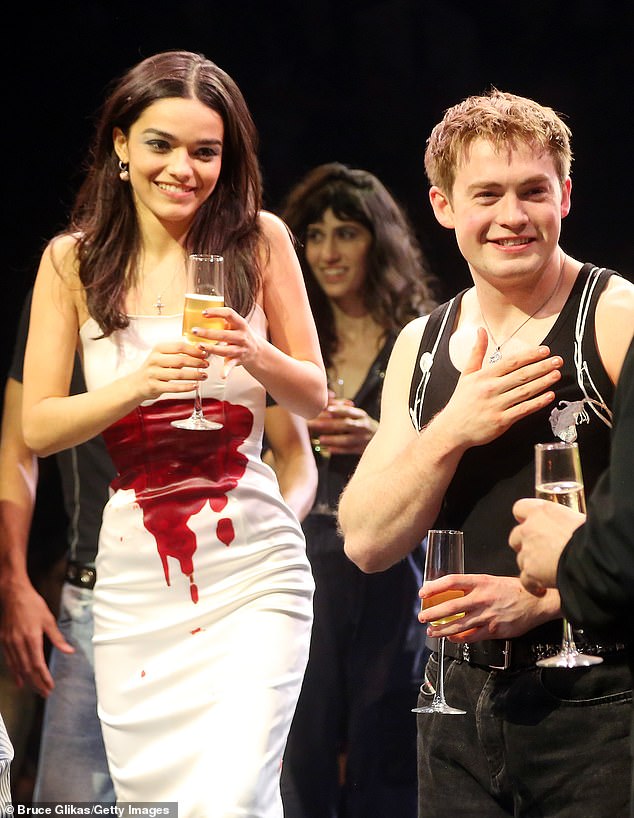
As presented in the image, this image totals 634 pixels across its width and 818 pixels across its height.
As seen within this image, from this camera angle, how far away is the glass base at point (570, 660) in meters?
2.12

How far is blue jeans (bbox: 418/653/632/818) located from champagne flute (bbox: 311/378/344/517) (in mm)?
1815

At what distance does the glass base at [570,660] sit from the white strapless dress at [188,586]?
92 cm

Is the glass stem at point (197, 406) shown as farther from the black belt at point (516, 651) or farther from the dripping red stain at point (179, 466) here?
the black belt at point (516, 651)

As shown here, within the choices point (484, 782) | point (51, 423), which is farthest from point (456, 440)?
point (51, 423)

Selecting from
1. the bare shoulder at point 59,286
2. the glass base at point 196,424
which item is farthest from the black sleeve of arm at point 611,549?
the bare shoulder at point 59,286

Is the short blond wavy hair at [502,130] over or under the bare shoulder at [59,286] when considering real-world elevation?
over

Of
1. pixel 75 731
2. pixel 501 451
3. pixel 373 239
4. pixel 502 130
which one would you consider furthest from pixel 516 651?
pixel 373 239

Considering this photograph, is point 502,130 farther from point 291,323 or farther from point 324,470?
point 324,470

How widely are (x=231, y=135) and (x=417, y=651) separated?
5.75ft

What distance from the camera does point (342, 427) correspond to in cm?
409

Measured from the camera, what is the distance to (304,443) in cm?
367

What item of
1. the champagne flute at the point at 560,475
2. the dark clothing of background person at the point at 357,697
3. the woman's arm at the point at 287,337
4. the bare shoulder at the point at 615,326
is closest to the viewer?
the champagne flute at the point at 560,475

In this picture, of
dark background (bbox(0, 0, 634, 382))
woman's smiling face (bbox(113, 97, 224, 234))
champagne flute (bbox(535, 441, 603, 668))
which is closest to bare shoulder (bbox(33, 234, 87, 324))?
woman's smiling face (bbox(113, 97, 224, 234))

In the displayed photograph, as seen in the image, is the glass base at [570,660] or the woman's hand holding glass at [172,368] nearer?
the glass base at [570,660]
